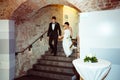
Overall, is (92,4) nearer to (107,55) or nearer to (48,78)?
(107,55)

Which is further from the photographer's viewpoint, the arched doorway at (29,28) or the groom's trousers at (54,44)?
the groom's trousers at (54,44)

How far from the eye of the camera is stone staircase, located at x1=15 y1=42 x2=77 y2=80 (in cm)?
557

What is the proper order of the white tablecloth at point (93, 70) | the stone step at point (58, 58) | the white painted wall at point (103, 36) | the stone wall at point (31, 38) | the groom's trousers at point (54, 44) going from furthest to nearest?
the groom's trousers at point (54, 44) < the stone step at point (58, 58) < the stone wall at point (31, 38) < the white painted wall at point (103, 36) < the white tablecloth at point (93, 70)

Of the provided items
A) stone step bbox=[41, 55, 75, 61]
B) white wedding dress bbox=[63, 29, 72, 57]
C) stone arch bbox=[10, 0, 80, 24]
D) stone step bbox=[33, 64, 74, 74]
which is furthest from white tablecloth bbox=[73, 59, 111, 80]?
white wedding dress bbox=[63, 29, 72, 57]

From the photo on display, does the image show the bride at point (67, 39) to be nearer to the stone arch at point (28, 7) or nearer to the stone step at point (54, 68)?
the stone step at point (54, 68)

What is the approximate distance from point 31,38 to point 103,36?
342 cm

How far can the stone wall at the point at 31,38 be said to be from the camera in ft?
19.4

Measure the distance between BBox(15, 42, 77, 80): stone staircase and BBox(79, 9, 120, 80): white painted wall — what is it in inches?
70.7

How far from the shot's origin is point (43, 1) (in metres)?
4.61

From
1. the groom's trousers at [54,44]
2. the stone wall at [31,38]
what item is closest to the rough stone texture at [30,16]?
the stone wall at [31,38]

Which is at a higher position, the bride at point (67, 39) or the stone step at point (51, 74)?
the bride at point (67, 39)

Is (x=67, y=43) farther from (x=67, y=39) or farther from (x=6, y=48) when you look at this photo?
(x=6, y=48)

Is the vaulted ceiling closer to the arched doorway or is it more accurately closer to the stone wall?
the arched doorway

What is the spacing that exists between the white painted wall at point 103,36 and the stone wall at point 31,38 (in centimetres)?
272
